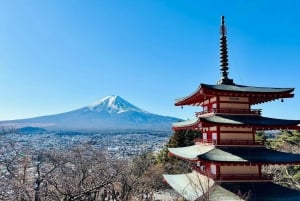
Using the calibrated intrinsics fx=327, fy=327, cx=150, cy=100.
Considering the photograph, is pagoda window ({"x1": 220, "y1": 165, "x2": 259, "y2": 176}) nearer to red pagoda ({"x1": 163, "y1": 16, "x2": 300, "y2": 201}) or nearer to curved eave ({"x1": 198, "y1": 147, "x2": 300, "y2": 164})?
red pagoda ({"x1": 163, "y1": 16, "x2": 300, "y2": 201})

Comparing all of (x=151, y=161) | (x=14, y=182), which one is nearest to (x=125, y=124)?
(x=151, y=161)

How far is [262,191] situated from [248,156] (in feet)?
4.61

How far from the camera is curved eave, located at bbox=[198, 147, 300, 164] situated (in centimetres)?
1250

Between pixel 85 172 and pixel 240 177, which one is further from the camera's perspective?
pixel 85 172

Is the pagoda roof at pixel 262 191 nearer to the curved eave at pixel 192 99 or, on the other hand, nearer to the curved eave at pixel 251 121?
the curved eave at pixel 251 121

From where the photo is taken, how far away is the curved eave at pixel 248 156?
41.0 ft

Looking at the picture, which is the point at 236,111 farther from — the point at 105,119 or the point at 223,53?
the point at 105,119

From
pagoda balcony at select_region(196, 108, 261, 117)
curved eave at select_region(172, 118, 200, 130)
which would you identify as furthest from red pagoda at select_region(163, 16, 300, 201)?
curved eave at select_region(172, 118, 200, 130)

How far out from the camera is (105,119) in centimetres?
17138

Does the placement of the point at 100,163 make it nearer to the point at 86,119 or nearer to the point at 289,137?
the point at 289,137

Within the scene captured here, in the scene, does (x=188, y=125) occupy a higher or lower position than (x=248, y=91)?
lower

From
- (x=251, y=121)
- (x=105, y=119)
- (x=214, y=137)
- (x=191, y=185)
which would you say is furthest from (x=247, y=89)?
(x=105, y=119)

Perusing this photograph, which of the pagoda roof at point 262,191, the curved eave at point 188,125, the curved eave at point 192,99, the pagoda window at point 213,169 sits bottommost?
the pagoda roof at point 262,191

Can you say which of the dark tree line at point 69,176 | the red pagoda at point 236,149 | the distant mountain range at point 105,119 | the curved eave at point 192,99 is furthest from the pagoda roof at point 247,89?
the distant mountain range at point 105,119
